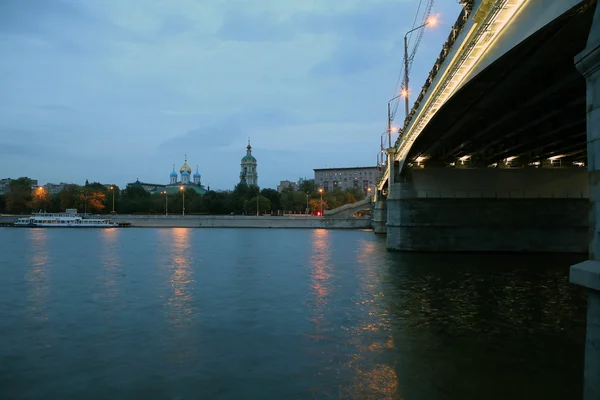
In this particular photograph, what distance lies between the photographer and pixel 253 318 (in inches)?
632

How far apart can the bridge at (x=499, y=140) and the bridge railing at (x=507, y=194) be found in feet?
0.25

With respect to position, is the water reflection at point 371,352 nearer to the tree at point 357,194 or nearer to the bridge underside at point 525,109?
the bridge underside at point 525,109

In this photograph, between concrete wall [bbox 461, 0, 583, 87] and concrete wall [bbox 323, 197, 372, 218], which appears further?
concrete wall [bbox 323, 197, 372, 218]

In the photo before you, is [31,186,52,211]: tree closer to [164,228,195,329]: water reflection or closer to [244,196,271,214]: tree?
[244,196,271,214]: tree

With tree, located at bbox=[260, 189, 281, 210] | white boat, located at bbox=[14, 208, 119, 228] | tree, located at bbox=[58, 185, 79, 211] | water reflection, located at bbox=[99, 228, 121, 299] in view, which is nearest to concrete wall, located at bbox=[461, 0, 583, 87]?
water reflection, located at bbox=[99, 228, 121, 299]

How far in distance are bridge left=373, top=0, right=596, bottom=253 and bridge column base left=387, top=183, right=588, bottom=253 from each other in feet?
0.25

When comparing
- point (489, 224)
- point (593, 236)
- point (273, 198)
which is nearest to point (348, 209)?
point (273, 198)

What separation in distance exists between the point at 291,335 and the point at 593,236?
29.0 ft

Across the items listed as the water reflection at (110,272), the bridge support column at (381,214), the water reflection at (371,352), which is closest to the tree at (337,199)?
the bridge support column at (381,214)

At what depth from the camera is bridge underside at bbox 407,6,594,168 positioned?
14266 mm

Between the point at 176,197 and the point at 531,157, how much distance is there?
118 metres

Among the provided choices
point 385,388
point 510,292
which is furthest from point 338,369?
point 510,292

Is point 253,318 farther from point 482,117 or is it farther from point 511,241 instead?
point 511,241

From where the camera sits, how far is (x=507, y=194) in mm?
37219
